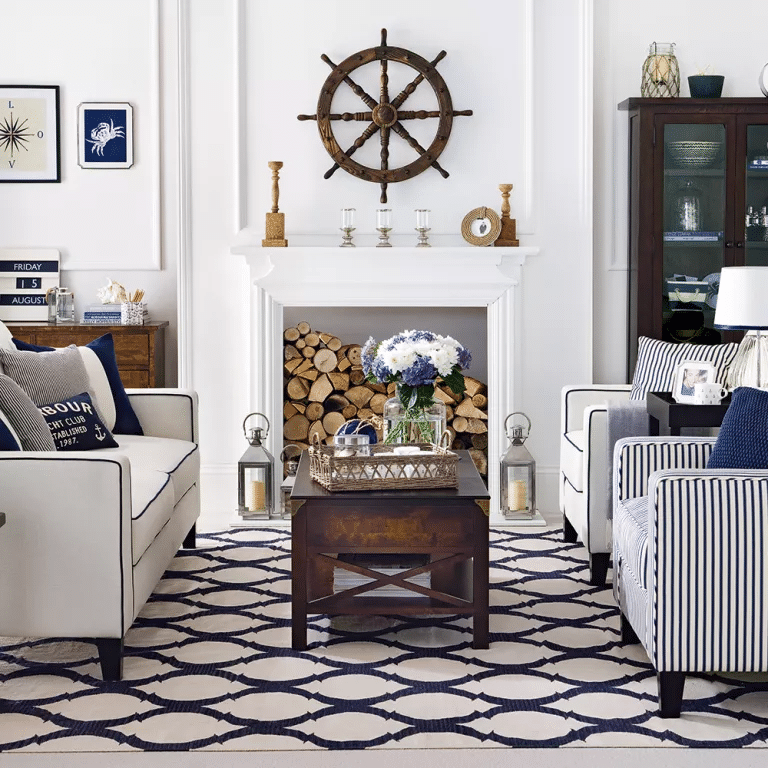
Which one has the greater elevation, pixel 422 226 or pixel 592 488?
pixel 422 226

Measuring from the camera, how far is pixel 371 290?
16.2ft

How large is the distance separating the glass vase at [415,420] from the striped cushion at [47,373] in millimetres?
1145

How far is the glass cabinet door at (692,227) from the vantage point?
4805 millimetres

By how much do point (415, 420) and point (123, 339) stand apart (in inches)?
83.2

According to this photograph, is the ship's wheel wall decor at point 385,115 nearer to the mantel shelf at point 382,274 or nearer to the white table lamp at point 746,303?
the mantel shelf at point 382,274

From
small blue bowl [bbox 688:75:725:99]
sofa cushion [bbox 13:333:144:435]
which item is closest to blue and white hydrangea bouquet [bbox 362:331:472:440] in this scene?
sofa cushion [bbox 13:333:144:435]

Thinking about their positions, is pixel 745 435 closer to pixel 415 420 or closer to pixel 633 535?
pixel 633 535

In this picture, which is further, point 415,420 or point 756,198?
point 756,198

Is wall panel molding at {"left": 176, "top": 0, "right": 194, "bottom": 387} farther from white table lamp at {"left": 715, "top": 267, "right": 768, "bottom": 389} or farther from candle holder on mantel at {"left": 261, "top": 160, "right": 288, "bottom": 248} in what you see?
white table lamp at {"left": 715, "top": 267, "right": 768, "bottom": 389}

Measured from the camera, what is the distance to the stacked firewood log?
511 cm

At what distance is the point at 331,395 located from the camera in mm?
5168

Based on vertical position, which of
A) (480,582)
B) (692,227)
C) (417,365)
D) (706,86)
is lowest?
(480,582)

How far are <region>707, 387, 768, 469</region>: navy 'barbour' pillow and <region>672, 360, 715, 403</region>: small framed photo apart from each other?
2.67ft

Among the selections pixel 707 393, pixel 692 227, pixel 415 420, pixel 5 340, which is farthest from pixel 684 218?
pixel 5 340
